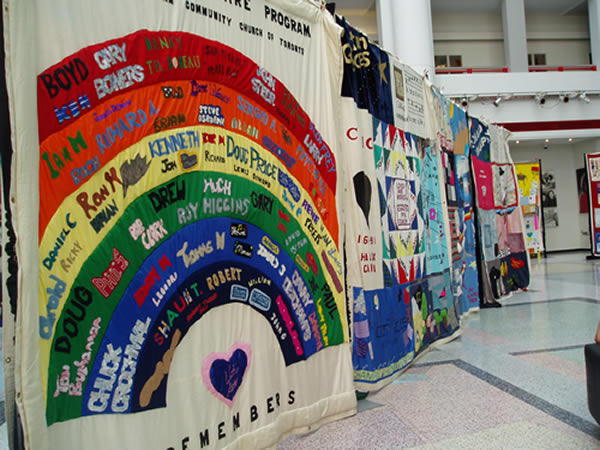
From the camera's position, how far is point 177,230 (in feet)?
5.22

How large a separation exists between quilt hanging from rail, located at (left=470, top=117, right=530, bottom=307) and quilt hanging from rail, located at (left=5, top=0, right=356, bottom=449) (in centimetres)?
348

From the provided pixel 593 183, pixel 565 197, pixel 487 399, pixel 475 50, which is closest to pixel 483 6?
pixel 475 50

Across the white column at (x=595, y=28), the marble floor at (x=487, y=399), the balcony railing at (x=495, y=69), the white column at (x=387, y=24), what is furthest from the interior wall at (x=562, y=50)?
the marble floor at (x=487, y=399)

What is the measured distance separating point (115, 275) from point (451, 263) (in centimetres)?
325

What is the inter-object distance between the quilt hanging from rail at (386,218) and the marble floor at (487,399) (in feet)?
0.70

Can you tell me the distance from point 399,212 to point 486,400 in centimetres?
123

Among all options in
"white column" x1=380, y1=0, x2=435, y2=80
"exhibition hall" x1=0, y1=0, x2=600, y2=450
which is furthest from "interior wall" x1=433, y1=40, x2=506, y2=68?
"exhibition hall" x1=0, y1=0, x2=600, y2=450

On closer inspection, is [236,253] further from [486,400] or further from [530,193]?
[530,193]

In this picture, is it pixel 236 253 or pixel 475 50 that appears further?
pixel 475 50

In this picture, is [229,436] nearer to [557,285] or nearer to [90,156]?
[90,156]

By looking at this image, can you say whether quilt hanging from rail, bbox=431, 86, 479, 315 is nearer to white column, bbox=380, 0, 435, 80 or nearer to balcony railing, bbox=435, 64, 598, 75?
white column, bbox=380, 0, 435, 80

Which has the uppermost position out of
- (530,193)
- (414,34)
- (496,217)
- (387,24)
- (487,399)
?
(387,24)

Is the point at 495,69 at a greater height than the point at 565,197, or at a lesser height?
greater

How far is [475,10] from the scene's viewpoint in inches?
658
